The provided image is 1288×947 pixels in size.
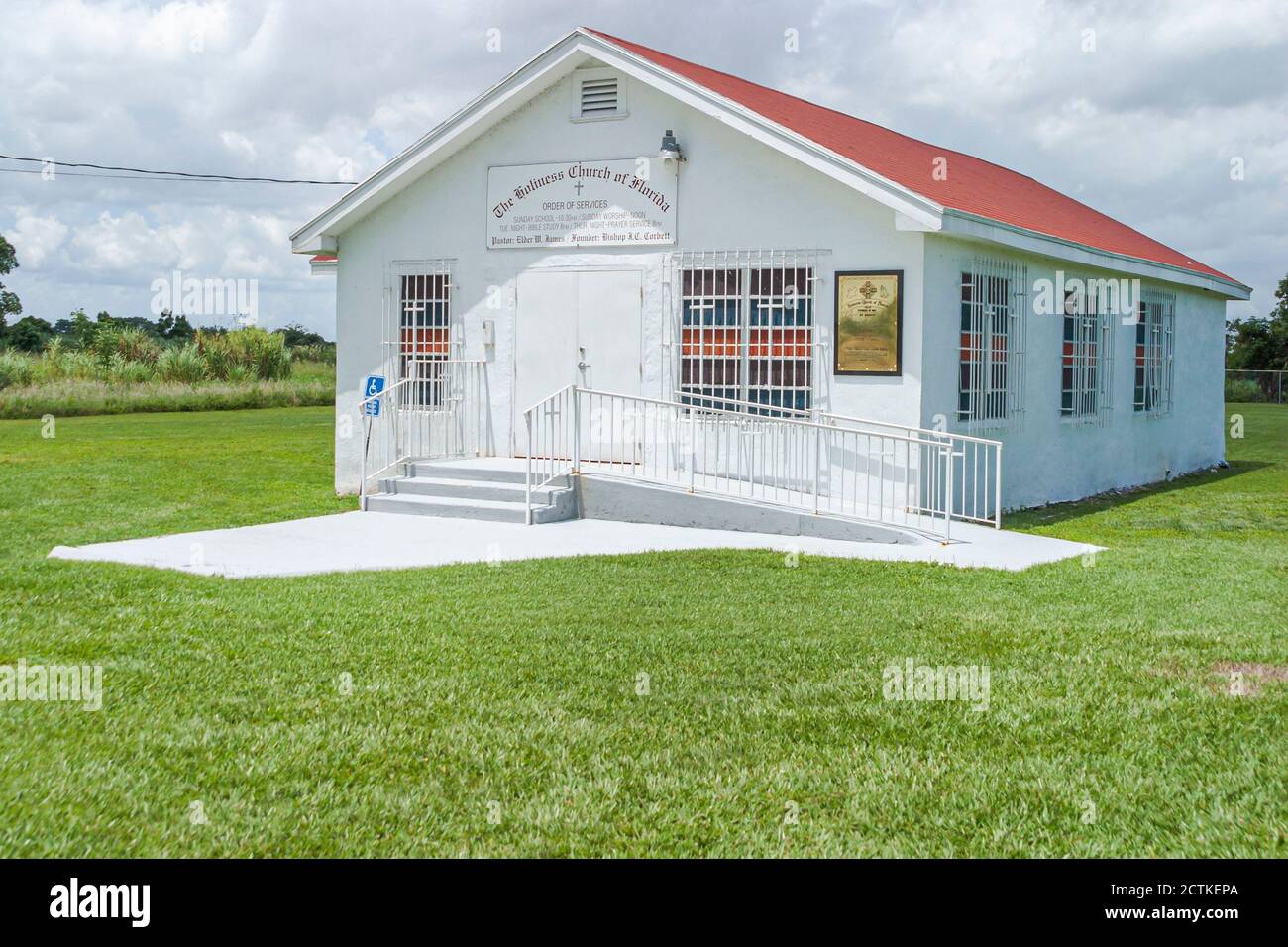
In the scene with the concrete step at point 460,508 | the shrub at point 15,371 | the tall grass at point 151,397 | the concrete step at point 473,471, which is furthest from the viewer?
the shrub at point 15,371

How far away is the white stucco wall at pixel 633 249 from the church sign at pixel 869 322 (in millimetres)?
101

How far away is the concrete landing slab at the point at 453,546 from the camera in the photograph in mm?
11184

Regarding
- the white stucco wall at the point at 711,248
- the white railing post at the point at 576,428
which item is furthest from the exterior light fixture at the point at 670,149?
the white railing post at the point at 576,428

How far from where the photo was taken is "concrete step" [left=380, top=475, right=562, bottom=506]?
14148mm

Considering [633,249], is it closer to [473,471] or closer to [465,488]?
[473,471]

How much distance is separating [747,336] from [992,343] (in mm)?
2954

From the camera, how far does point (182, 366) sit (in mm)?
40312

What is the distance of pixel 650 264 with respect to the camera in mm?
15086

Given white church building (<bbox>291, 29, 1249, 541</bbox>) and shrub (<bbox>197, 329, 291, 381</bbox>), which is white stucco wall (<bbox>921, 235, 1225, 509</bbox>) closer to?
white church building (<bbox>291, 29, 1249, 541</bbox>)

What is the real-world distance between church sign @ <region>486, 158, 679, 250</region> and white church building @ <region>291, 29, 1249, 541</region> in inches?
1.1

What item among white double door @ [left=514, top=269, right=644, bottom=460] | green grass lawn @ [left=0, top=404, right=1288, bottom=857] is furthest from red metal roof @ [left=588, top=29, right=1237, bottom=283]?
green grass lawn @ [left=0, top=404, right=1288, bottom=857]

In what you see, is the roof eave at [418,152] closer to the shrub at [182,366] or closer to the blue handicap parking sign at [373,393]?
the blue handicap parking sign at [373,393]

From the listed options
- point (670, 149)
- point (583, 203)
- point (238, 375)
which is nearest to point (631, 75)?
point (670, 149)
